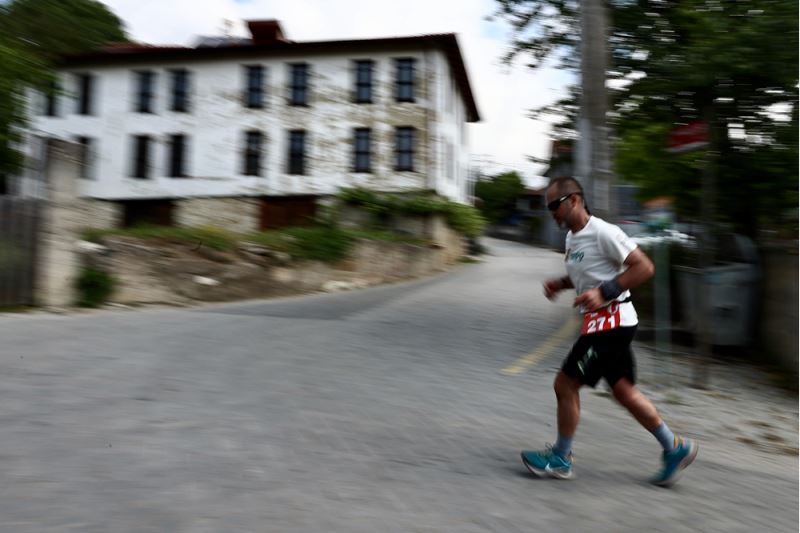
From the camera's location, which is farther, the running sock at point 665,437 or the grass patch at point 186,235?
the grass patch at point 186,235

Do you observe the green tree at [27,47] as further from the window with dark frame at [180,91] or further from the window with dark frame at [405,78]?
the window with dark frame at [405,78]

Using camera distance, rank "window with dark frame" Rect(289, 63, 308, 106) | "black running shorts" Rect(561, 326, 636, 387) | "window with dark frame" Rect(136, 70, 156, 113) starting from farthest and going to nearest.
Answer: "window with dark frame" Rect(136, 70, 156, 113) → "window with dark frame" Rect(289, 63, 308, 106) → "black running shorts" Rect(561, 326, 636, 387)

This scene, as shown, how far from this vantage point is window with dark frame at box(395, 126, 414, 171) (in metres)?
24.3

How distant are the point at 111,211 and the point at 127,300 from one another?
632 inches

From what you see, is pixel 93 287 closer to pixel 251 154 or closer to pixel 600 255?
pixel 600 255

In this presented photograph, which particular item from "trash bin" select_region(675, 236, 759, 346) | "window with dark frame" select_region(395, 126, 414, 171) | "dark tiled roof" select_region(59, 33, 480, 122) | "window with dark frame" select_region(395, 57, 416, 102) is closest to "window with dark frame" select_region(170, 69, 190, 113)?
"dark tiled roof" select_region(59, 33, 480, 122)

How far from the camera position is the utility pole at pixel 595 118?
22.7 feet

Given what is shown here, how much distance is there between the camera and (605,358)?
3.67m

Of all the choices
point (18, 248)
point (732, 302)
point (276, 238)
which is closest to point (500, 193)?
point (276, 238)

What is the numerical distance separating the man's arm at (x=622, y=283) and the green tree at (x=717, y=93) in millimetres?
5430

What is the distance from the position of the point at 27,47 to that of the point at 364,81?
11.7 m

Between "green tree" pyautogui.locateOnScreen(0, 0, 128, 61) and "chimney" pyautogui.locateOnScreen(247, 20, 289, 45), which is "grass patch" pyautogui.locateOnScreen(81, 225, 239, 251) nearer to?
"green tree" pyautogui.locateOnScreen(0, 0, 128, 61)

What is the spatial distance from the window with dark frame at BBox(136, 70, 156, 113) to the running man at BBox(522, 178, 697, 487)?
2640cm

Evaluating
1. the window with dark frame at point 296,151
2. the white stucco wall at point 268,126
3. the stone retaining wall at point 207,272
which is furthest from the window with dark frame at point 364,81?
the stone retaining wall at point 207,272
